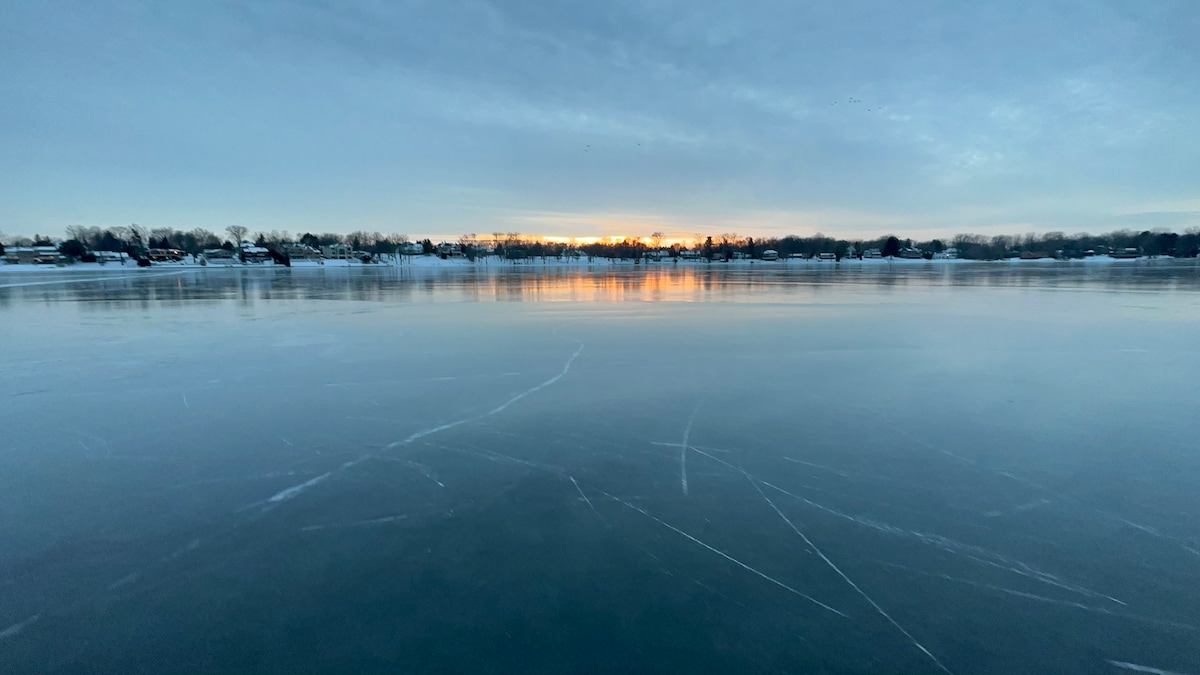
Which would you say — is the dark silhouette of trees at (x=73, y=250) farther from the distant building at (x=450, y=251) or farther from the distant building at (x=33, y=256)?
the distant building at (x=450, y=251)

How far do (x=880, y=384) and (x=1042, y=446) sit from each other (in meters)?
1.78

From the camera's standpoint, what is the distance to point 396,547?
2730 mm

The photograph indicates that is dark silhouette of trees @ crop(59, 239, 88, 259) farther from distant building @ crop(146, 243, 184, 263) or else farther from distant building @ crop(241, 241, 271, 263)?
distant building @ crop(241, 241, 271, 263)

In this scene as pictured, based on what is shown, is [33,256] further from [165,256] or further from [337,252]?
[337,252]

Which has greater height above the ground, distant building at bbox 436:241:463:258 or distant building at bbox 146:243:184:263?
distant building at bbox 436:241:463:258

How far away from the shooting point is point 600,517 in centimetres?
302

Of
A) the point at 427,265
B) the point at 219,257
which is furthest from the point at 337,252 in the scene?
the point at 427,265

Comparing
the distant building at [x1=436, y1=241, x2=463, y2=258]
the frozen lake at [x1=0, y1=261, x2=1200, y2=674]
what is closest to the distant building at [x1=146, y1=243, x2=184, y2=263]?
the distant building at [x1=436, y1=241, x2=463, y2=258]

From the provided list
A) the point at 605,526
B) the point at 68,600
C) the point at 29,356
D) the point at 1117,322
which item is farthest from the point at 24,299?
the point at 1117,322

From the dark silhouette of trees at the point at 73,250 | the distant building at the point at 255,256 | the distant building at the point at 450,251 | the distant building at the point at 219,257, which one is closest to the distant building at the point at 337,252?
the distant building at the point at 255,256

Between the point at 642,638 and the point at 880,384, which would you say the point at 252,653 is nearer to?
the point at 642,638

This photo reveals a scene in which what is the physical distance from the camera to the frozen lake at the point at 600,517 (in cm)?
212

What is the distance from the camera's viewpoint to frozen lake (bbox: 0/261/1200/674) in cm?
212

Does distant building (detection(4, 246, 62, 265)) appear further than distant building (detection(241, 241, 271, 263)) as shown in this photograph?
No
